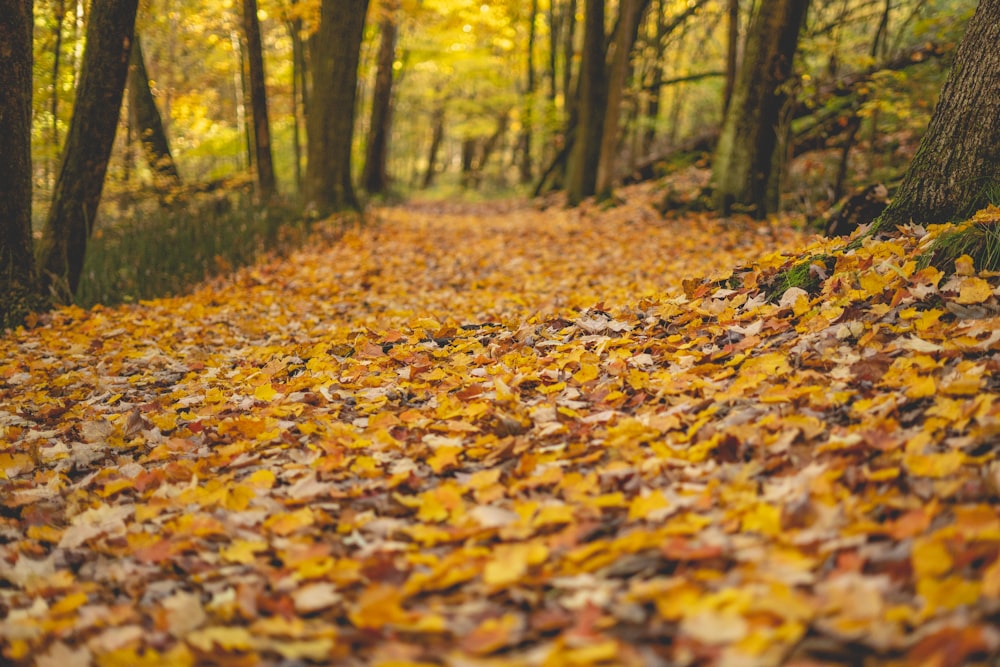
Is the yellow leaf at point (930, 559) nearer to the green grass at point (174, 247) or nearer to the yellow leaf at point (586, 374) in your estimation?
the yellow leaf at point (586, 374)

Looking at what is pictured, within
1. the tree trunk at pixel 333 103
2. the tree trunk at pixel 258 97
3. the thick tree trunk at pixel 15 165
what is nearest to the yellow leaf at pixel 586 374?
the thick tree trunk at pixel 15 165

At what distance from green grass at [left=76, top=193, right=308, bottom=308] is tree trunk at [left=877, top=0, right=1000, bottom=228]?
6864 mm

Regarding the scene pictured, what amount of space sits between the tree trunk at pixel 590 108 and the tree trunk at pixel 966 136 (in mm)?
9240

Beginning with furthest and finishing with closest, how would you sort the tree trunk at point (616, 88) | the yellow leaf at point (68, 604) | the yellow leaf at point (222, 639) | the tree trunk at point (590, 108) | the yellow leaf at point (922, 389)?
the tree trunk at point (590, 108), the tree trunk at point (616, 88), the yellow leaf at point (922, 389), the yellow leaf at point (68, 604), the yellow leaf at point (222, 639)

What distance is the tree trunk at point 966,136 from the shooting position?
346 centimetres

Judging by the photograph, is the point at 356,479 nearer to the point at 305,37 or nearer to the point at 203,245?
the point at 203,245

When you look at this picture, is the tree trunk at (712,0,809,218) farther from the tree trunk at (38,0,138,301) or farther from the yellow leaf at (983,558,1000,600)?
the yellow leaf at (983,558,1000,600)

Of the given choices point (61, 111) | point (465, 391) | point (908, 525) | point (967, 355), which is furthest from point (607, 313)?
point (61, 111)

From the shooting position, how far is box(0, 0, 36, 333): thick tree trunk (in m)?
5.27

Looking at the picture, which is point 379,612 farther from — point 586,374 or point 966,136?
point 966,136

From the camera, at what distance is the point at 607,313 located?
4.57m

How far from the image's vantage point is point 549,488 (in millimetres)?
2354

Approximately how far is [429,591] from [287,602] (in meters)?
0.39

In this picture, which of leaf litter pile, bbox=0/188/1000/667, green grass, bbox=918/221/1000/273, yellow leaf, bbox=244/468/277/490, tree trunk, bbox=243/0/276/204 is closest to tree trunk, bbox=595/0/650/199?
tree trunk, bbox=243/0/276/204
